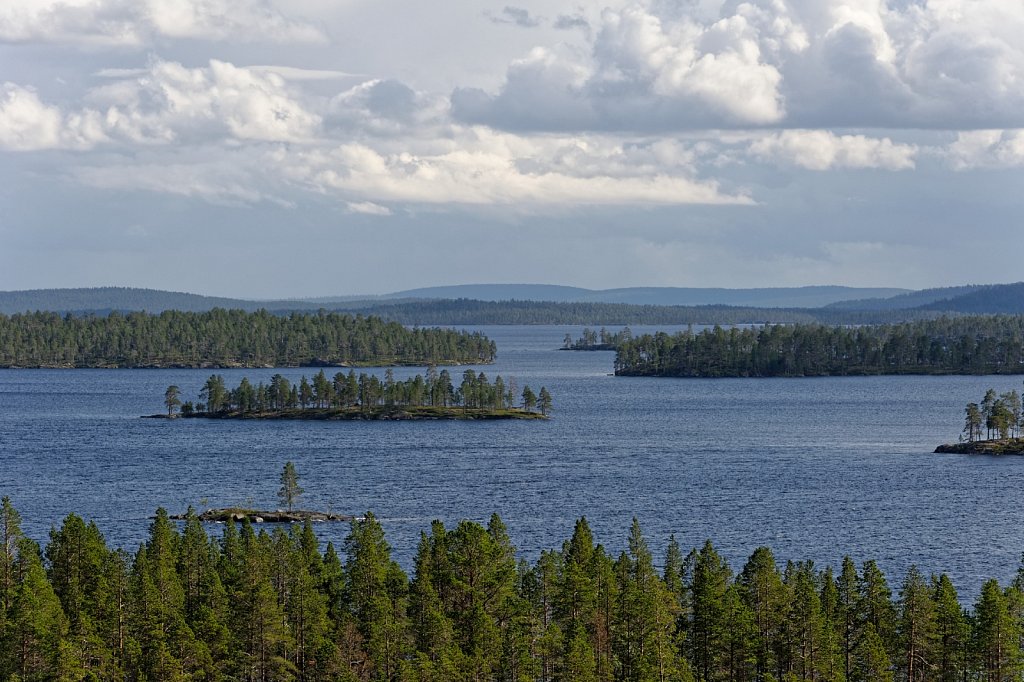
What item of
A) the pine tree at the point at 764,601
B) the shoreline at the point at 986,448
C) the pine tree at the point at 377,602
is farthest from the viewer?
the shoreline at the point at 986,448

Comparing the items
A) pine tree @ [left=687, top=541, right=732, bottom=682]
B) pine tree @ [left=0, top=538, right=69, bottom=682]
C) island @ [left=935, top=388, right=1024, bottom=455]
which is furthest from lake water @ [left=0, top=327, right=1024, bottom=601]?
pine tree @ [left=0, top=538, right=69, bottom=682]

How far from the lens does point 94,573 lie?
77.2m

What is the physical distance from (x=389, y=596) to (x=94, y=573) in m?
15.8

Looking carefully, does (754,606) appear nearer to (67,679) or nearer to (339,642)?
(339,642)

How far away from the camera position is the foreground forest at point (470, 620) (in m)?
67.8

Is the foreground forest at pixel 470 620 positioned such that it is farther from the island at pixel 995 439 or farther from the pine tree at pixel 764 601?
the island at pixel 995 439

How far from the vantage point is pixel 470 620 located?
71.8m

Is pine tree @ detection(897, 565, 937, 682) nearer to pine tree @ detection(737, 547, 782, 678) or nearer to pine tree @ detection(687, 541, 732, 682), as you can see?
pine tree @ detection(737, 547, 782, 678)

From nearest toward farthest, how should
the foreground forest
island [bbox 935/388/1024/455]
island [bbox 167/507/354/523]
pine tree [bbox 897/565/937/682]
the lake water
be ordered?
the foreground forest, pine tree [bbox 897/565/937/682], the lake water, island [bbox 167/507/354/523], island [bbox 935/388/1024/455]

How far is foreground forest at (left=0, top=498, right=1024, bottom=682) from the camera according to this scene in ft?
222

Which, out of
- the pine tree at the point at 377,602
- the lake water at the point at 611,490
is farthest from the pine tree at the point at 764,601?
the lake water at the point at 611,490

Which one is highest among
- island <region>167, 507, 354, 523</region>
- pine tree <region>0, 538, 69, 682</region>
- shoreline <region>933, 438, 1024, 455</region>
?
shoreline <region>933, 438, 1024, 455</region>

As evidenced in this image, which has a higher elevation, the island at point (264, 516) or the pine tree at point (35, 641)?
the pine tree at point (35, 641)

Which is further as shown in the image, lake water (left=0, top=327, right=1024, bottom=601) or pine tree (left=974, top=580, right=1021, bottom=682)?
lake water (left=0, top=327, right=1024, bottom=601)
